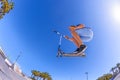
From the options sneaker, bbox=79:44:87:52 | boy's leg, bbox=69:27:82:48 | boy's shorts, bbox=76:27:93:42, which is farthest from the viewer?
sneaker, bbox=79:44:87:52

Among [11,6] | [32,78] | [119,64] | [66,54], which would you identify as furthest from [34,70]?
[66,54]

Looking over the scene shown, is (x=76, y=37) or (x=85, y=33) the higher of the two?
(x=76, y=37)

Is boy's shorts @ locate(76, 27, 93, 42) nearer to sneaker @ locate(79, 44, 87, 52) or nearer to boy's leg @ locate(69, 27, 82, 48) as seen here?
boy's leg @ locate(69, 27, 82, 48)

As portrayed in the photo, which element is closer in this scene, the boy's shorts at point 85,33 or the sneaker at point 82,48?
the boy's shorts at point 85,33

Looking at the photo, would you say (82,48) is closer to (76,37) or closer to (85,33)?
(76,37)

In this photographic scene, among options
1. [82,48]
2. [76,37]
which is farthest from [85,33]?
[82,48]

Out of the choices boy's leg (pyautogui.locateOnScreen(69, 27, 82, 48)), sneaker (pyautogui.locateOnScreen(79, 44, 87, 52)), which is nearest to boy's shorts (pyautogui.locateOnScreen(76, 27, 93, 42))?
boy's leg (pyautogui.locateOnScreen(69, 27, 82, 48))

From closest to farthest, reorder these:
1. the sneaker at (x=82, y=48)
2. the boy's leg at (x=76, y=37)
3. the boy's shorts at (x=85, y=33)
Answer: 1. the boy's shorts at (x=85, y=33)
2. the boy's leg at (x=76, y=37)
3. the sneaker at (x=82, y=48)

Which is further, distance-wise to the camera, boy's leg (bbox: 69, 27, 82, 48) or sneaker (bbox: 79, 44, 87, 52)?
sneaker (bbox: 79, 44, 87, 52)

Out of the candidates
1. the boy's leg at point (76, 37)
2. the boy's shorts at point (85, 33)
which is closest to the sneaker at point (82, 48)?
the boy's leg at point (76, 37)

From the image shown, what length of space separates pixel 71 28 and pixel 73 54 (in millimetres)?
2221

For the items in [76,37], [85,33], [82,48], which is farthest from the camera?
[82,48]

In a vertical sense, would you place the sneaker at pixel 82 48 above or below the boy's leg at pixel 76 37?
below

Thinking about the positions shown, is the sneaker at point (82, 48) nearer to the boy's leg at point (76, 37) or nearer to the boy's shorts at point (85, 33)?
the boy's leg at point (76, 37)
